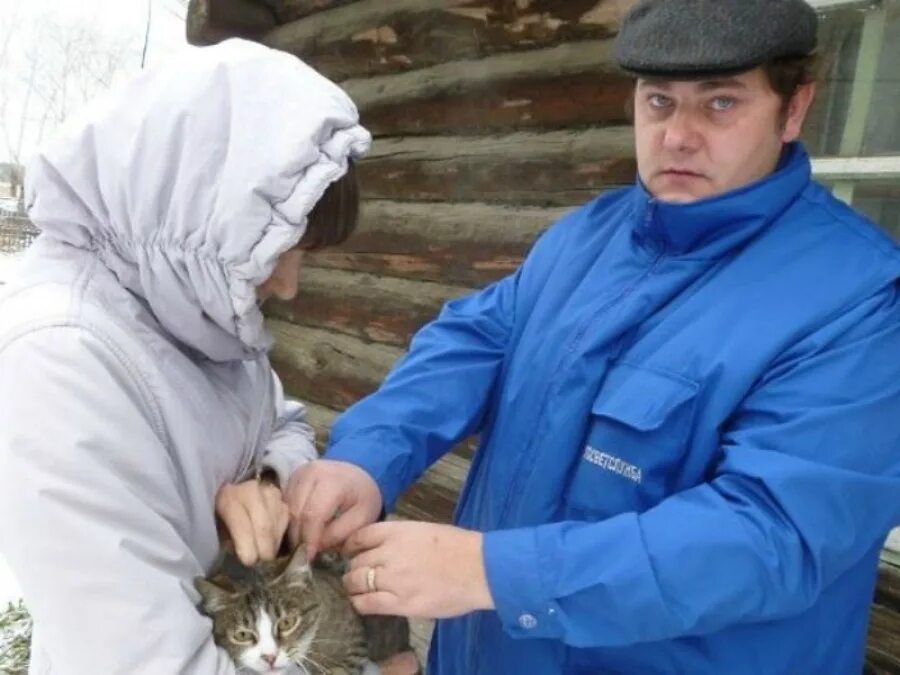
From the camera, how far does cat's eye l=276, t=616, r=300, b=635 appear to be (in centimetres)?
150

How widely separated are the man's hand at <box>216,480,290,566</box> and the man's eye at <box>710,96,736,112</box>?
945 millimetres

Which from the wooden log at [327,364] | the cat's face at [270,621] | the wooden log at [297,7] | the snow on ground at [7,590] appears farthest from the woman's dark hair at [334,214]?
the snow on ground at [7,590]

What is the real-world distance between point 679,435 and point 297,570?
684mm

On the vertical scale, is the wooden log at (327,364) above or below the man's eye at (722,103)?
below

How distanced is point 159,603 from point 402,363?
78 cm

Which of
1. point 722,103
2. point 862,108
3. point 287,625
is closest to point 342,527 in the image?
point 287,625

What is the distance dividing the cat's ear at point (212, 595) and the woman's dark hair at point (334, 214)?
52cm

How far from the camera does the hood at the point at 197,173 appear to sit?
1071 millimetres

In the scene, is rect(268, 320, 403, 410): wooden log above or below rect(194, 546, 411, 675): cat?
below

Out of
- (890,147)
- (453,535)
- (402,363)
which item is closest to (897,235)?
(890,147)

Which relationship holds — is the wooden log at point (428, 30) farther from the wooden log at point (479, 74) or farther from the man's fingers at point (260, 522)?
the man's fingers at point (260, 522)

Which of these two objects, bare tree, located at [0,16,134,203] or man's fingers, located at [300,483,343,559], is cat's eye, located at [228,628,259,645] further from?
bare tree, located at [0,16,134,203]

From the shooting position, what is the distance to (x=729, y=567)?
3.54 ft

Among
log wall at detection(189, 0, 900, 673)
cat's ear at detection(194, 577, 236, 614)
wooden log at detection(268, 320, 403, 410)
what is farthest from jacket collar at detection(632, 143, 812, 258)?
wooden log at detection(268, 320, 403, 410)
